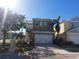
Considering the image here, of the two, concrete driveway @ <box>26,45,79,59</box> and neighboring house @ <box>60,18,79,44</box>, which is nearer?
concrete driveway @ <box>26,45,79,59</box>

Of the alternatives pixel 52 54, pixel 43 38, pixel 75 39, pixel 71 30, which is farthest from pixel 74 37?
pixel 52 54

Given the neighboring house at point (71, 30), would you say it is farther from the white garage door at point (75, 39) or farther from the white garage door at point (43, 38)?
the white garage door at point (43, 38)

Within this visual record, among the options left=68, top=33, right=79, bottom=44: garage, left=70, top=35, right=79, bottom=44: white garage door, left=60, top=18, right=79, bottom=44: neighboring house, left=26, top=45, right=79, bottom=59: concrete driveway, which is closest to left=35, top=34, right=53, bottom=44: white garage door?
left=60, top=18, right=79, bottom=44: neighboring house

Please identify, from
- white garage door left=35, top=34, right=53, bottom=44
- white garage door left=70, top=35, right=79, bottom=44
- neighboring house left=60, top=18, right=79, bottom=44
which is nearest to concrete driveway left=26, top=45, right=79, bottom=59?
white garage door left=70, top=35, right=79, bottom=44

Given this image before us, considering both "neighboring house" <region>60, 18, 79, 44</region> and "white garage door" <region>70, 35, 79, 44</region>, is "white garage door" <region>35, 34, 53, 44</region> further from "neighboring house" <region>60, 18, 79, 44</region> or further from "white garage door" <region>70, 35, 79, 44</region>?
"white garage door" <region>70, 35, 79, 44</region>

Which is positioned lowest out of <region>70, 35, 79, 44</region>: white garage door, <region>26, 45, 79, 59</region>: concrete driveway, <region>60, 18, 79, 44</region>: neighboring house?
<region>26, 45, 79, 59</region>: concrete driveway

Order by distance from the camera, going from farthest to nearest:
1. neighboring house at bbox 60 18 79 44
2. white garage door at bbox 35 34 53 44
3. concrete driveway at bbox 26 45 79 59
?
1. white garage door at bbox 35 34 53 44
2. neighboring house at bbox 60 18 79 44
3. concrete driveway at bbox 26 45 79 59

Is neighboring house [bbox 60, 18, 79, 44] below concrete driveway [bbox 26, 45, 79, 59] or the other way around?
the other way around

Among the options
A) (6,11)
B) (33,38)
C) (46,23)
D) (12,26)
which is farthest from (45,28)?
(6,11)

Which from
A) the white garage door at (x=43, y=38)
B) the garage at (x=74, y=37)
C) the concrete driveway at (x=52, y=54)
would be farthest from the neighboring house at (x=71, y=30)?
the concrete driveway at (x=52, y=54)

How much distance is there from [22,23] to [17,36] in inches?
324

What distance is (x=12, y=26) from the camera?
96.4 ft

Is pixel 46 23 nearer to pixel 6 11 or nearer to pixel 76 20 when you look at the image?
pixel 76 20

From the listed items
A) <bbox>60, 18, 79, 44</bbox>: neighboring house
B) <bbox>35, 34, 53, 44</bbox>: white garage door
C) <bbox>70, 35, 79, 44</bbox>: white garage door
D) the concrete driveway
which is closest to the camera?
the concrete driveway
